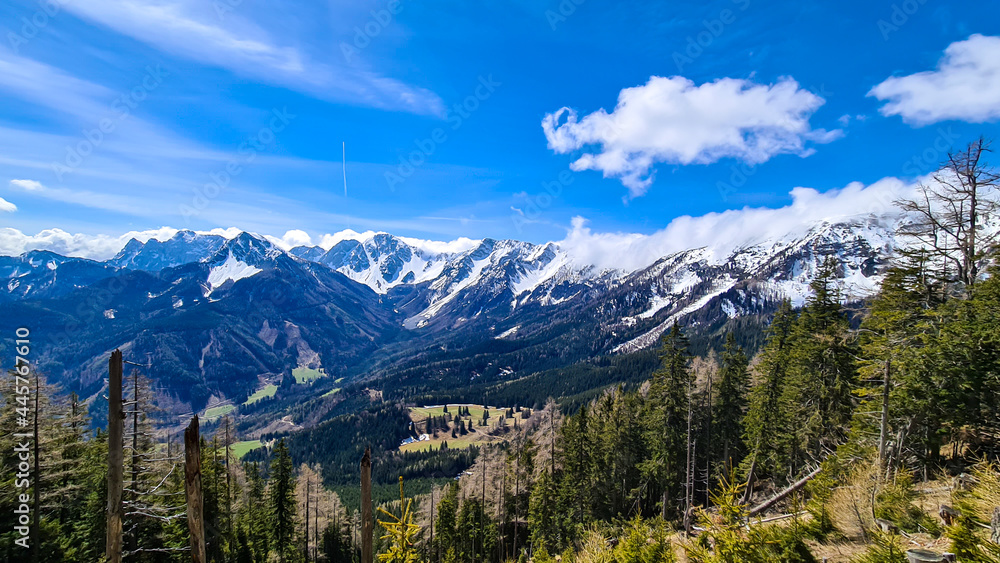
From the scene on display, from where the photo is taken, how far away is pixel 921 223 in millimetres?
22016

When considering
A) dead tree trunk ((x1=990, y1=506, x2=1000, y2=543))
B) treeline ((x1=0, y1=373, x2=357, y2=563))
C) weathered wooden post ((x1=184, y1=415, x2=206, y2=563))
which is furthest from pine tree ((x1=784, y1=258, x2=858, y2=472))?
treeline ((x1=0, y1=373, x2=357, y2=563))

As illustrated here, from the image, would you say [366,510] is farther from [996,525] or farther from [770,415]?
[770,415]

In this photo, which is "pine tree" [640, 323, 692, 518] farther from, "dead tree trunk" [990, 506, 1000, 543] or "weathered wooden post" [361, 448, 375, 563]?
"weathered wooden post" [361, 448, 375, 563]

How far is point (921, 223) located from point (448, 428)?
197582mm

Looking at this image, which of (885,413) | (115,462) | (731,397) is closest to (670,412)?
(731,397)

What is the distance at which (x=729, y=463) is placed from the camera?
33531 millimetres

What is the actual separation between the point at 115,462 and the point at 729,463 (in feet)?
126

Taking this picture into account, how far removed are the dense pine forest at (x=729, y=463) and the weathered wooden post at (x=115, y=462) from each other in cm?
126

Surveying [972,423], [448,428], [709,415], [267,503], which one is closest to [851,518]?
[972,423]

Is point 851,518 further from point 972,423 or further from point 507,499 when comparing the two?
point 507,499

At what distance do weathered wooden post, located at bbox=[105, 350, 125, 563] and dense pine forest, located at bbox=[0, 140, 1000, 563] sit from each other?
126cm

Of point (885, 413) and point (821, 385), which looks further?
point (821, 385)

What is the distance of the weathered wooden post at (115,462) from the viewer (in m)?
10.6

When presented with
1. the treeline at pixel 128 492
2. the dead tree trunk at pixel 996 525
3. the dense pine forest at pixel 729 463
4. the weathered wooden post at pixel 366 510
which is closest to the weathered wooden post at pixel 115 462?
→ the treeline at pixel 128 492
